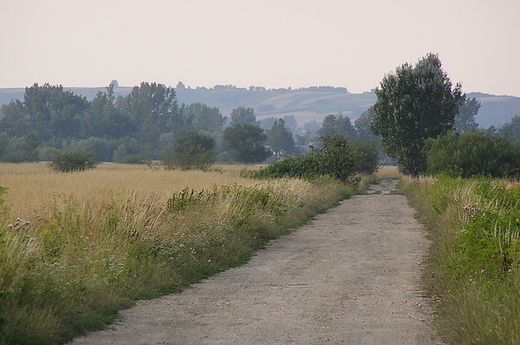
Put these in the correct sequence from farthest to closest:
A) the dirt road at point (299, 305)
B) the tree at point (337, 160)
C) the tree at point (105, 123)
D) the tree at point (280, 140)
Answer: the tree at point (280, 140)
the tree at point (105, 123)
the tree at point (337, 160)
the dirt road at point (299, 305)

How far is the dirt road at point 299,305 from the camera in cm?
646

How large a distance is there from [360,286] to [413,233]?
319 inches

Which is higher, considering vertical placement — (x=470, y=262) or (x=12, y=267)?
(x=12, y=267)

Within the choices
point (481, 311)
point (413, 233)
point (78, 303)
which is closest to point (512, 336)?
point (481, 311)

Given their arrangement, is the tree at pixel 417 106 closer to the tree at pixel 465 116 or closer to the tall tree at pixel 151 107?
the tree at pixel 465 116

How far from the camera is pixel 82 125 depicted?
132625mm

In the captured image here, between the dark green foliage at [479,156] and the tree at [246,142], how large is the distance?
7411cm

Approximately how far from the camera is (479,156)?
3350 cm

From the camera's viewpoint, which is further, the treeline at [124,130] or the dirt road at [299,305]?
the treeline at [124,130]

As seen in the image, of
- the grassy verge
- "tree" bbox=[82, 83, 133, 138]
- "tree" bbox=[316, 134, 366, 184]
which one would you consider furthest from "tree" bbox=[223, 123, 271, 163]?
the grassy verge

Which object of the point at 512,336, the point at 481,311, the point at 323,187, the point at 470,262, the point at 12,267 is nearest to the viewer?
the point at 512,336

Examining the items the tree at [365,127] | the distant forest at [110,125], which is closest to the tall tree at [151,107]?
the distant forest at [110,125]

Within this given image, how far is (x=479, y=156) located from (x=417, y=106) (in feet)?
31.7

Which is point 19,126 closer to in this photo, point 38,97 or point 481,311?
point 38,97
